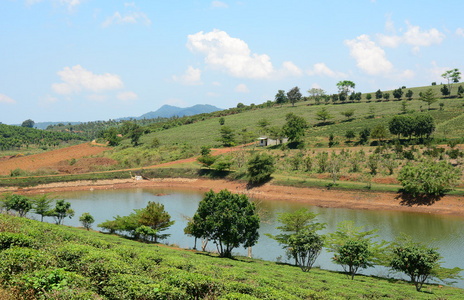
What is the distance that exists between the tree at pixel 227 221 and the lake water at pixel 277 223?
4262 mm

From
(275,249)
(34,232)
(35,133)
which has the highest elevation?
(35,133)

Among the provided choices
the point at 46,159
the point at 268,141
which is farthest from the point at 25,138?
the point at 268,141

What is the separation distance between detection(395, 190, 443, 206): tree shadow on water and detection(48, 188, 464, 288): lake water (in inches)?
107

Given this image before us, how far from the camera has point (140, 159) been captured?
3253 inches

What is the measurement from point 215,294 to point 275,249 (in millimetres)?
20318

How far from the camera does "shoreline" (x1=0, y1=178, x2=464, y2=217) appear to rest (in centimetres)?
4262

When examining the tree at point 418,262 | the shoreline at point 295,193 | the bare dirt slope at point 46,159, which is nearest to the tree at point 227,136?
the shoreline at point 295,193

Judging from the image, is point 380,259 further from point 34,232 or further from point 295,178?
point 295,178

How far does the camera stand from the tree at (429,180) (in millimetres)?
43219

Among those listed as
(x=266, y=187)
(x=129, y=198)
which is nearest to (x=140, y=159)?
(x=129, y=198)

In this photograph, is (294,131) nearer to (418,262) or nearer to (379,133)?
(379,133)

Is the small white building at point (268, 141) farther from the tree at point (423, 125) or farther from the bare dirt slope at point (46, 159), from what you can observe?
the bare dirt slope at point (46, 159)

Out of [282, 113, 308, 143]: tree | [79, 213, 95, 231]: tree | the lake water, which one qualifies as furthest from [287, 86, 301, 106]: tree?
[79, 213, 95, 231]: tree

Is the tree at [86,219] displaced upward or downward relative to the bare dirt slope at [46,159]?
downward
